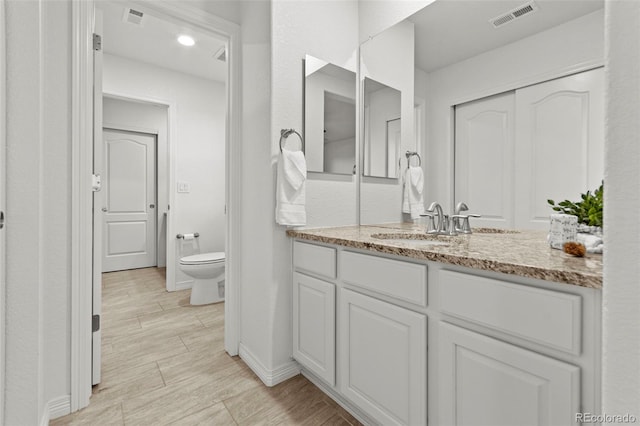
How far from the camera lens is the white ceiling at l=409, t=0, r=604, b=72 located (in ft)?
3.76

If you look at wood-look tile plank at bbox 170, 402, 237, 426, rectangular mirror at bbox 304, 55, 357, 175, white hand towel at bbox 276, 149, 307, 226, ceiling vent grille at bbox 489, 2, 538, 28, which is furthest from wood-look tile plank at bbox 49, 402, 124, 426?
ceiling vent grille at bbox 489, 2, 538, 28

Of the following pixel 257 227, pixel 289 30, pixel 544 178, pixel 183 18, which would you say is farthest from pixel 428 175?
pixel 183 18

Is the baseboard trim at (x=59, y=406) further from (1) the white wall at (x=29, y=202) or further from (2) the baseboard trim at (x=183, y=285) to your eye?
(2) the baseboard trim at (x=183, y=285)

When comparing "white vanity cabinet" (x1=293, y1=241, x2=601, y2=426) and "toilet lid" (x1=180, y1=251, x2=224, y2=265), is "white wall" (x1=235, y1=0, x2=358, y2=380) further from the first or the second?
"toilet lid" (x1=180, y1=251, x2=224, y2=265)

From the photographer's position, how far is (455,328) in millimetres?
930

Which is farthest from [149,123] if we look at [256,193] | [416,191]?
[416,191]

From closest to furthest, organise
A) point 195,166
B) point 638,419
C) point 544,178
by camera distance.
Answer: point 638,419
point 544,178
point 195,166

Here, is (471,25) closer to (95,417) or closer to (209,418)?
(209,418)

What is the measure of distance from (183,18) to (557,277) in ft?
6.93

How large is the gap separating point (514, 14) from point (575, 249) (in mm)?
1041

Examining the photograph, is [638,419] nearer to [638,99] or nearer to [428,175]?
[638,99]

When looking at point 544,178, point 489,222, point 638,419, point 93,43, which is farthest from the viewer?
point 93,43

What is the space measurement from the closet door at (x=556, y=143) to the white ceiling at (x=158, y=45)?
2.33 meters

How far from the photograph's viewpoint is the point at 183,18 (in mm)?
1740
